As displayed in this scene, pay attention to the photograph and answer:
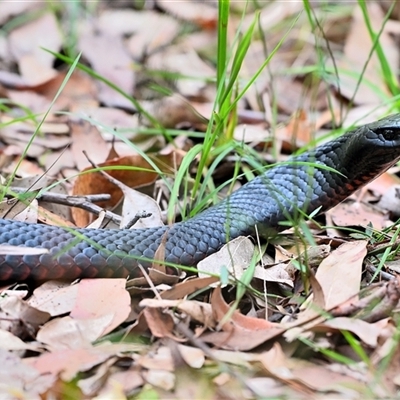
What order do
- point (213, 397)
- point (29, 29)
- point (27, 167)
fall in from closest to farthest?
point (213, 397) → point (27, 167) → point (29, 29)

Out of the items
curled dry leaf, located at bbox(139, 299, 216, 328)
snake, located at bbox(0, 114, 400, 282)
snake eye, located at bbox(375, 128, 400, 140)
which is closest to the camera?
curled dry leaf, located at bbox(139, 299, 216, 328)

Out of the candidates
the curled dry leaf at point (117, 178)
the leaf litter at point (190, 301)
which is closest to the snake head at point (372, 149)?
the leaf litter at point (190, 301)

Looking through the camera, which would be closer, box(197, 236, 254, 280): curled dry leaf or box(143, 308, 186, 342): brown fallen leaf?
box(143, 308, 186, 342): brown fallen leaf

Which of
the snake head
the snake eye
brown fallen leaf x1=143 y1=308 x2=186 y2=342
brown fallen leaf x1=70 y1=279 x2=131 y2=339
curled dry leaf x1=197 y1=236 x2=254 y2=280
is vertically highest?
the snake eye

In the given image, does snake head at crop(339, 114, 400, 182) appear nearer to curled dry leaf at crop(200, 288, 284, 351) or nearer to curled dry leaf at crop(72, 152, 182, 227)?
curled dry leaf at crop(72, 152, 182, 227)

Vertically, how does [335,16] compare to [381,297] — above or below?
above

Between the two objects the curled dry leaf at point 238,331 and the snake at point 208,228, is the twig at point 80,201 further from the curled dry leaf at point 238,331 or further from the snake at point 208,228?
the curled dry leaf at point 238,331

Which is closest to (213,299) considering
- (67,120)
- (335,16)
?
(67,120)

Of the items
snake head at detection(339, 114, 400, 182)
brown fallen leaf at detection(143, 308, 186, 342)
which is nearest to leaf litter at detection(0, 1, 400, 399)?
brown fallen leaf at detection(143, 308, 186, 342)

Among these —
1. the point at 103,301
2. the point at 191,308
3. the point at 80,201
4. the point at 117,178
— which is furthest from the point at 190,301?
the point at 117,178

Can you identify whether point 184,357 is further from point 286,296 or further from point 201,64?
point 201,64
